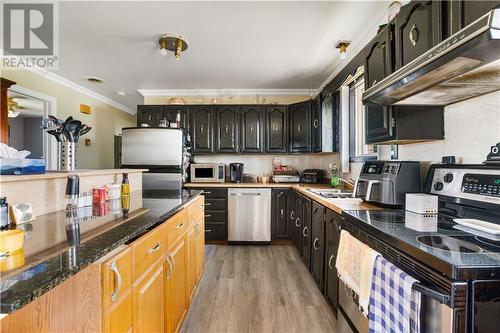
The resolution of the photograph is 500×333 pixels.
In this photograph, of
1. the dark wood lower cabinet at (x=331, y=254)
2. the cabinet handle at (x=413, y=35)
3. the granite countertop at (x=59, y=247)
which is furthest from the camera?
the dark wood lower cabinet at (x=331, y=254)

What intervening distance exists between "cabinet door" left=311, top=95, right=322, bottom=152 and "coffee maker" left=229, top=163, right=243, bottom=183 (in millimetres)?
1165

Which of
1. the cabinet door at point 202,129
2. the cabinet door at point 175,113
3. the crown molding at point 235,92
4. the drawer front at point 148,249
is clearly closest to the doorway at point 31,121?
the crown molding at point 235,92

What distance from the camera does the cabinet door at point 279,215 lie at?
3.56m

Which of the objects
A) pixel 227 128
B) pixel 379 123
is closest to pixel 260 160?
pixel 227 128

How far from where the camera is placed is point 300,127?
12.1 ft

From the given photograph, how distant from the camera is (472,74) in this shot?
1.03 metres

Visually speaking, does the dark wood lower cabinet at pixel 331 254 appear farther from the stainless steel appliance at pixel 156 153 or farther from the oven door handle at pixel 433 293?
the stainless steel appliance at pixel 156 153

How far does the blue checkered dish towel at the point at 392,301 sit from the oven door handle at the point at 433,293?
27mm

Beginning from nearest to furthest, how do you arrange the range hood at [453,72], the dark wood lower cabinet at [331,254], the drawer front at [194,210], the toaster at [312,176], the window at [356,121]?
the range hood at [453,72] → the dark wood lower cabinet at [331,254] → the drawer front at [194,210] → the window at [356,121] → the toaster at [312,176]

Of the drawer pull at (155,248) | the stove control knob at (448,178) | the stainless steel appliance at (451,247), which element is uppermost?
the stove control knob at (448,178)

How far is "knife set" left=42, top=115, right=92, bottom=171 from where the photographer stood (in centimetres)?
144

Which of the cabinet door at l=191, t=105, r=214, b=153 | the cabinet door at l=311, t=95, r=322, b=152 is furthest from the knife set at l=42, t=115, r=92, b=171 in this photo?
the cabinet door at l=311, t=95, r=322, b=152

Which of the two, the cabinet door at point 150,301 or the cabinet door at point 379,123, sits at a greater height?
the cabinet door at point 379,123

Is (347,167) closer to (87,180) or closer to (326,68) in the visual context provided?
(326,68)
